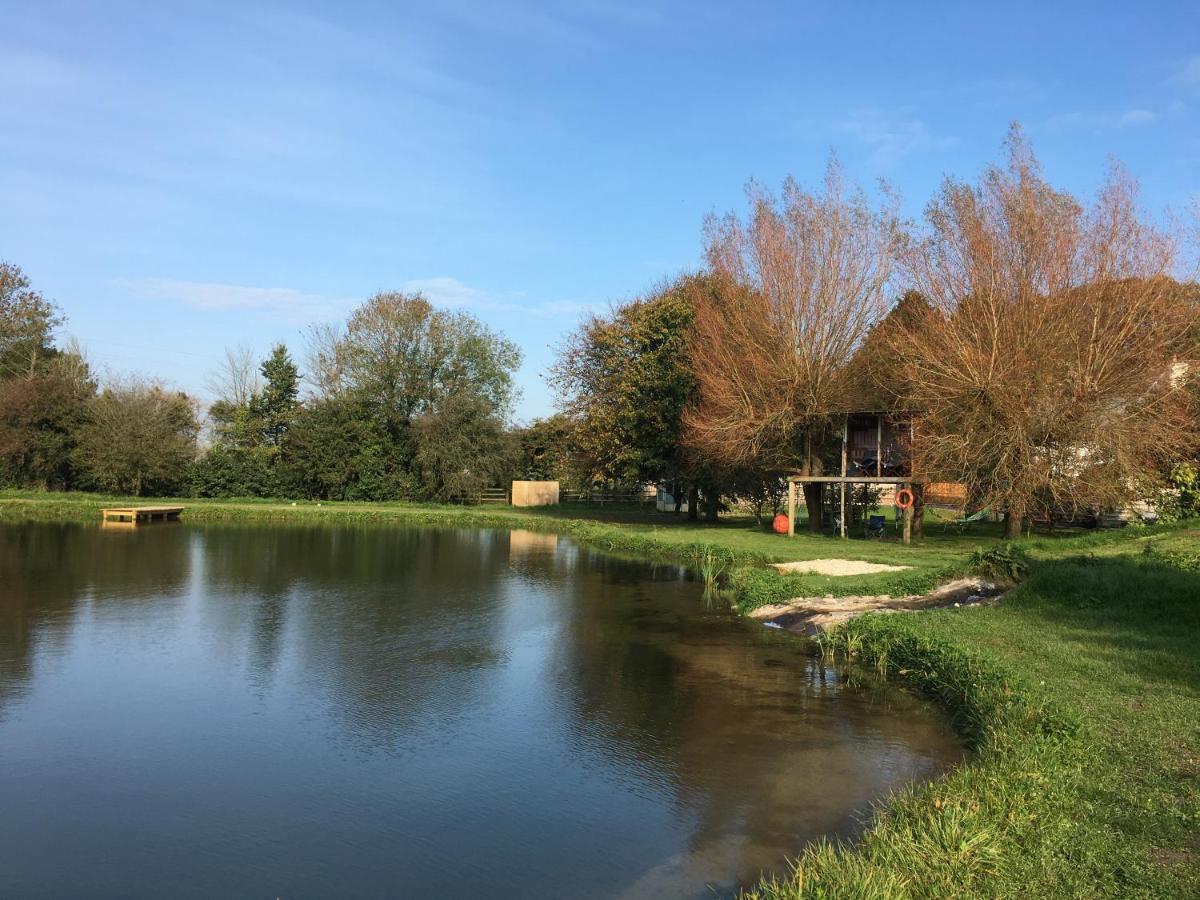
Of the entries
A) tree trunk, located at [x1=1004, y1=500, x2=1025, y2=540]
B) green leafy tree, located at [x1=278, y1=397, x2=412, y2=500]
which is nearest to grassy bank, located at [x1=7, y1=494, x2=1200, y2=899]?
tree trunk, located at [x1=1004, y1=500, x2=1025, y2=540]

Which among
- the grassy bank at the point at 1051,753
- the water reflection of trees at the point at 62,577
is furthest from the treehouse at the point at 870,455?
the water reflection of trees at the point at 62,577

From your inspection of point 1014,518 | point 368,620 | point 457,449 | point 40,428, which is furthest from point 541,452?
point 368,620

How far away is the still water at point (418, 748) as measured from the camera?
7.32 metres

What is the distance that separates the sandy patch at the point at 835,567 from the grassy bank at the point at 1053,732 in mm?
829

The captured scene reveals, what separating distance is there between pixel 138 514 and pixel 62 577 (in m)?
18.8

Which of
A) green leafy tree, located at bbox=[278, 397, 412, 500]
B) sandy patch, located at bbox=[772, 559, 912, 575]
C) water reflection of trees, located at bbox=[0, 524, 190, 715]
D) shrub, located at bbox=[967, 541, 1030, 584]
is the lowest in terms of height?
water reflection of trees, located at bbox=[0, 524, 190, 715]

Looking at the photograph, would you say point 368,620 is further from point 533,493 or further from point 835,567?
point 533,493

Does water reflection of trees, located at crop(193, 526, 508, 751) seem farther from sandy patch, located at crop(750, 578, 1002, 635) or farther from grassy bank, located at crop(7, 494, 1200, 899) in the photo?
grassy bank, located at crop(7, 494, 1200, 899)

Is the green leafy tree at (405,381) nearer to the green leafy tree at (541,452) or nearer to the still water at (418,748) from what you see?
the green leafy tree at (541,452)

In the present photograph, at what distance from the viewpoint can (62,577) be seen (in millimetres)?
22031

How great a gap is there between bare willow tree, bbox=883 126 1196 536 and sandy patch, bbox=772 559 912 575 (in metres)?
4.46

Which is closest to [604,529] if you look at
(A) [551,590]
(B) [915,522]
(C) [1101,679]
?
(B) [915,522]

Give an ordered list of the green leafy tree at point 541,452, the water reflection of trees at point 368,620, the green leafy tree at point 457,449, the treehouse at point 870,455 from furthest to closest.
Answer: the green leafy tree at point 541,452, the green leafy tree at point 457,449, the treehouse at point 870,455, the water reflection of trees at point 368,620

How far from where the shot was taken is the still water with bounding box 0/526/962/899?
732cm
